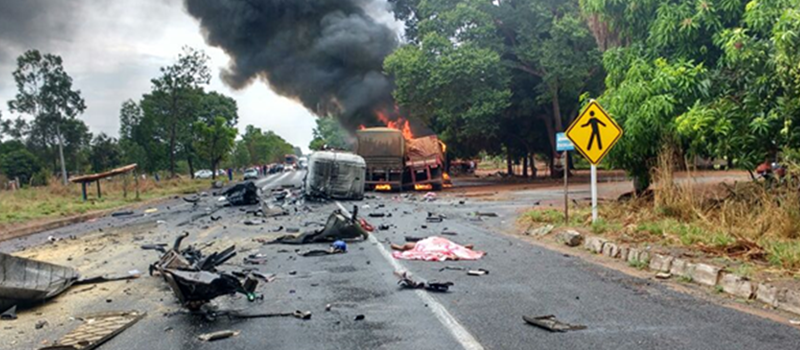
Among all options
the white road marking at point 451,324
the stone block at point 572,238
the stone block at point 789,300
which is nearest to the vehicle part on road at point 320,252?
the white road marking at point 451,324

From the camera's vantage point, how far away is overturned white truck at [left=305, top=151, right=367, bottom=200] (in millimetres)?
23438

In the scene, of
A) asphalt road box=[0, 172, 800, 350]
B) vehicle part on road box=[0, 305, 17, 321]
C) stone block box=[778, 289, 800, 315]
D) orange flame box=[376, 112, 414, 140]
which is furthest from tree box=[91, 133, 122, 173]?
stone block box=[778, 289, 800, 315]

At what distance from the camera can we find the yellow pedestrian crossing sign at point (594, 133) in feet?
35.8

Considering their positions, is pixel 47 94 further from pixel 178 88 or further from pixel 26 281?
pixel 26 281

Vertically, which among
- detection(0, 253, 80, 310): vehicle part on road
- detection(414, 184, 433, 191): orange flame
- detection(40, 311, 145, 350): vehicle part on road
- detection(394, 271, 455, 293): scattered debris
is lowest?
detection(414, 184, 433, 191): orange flame

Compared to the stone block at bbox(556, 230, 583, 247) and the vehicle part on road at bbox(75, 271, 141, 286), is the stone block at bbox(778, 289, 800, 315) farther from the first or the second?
the vehicle part on road at bbox(75, 271, 141, 286)

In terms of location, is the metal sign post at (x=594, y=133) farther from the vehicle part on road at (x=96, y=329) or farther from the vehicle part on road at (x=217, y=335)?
the vehicle part on road at (x=96, y=329)

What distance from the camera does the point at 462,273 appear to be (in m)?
7.59

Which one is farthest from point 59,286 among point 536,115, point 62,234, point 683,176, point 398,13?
point 398,13

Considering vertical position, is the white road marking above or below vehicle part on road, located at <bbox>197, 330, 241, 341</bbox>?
below

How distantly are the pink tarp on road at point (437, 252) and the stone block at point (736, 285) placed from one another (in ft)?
11.2

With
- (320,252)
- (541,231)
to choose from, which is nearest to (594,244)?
(541,231)

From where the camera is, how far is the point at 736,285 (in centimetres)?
617

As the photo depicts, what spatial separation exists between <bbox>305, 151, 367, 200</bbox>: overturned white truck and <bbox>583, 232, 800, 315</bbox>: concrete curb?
15187 millimetres
